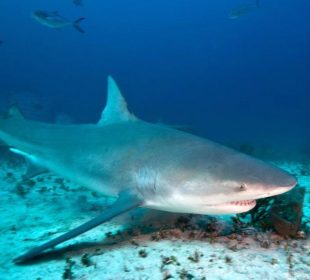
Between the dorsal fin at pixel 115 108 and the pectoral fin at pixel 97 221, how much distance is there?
5.04ft

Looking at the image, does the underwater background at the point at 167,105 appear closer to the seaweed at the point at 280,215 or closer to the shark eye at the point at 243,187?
the seaweed at the point at 280,215

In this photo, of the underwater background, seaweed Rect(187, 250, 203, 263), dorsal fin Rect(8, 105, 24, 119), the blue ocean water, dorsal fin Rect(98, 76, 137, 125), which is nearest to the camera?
seaweed Rect(187, 250, 203, 263)

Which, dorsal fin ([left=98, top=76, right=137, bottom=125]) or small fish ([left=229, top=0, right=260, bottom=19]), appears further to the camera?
small fish ([left=229, top=0, right=260, bottom=19])

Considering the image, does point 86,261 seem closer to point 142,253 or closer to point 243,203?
point 142,253

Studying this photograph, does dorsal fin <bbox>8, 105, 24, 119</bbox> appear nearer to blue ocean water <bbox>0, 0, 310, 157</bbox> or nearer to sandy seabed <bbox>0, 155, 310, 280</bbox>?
sandy seabed <bbox>0, 155, 310, 280</bbox>

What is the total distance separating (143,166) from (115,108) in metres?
1.55

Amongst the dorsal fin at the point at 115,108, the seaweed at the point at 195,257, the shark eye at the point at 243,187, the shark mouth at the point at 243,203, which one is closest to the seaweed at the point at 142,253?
the seaweed at the point at 195,257

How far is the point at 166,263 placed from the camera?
3543mm

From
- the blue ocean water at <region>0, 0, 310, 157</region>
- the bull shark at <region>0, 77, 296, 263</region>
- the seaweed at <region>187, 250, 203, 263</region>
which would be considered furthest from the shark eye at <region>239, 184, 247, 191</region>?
the blue ocean water at <region>0, 0, 310, 157</region>

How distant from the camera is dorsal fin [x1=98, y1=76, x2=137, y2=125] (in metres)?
5.39

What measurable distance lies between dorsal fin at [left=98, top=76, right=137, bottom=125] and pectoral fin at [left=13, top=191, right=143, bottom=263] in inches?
60.4

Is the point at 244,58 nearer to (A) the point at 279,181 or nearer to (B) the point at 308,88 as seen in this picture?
(B) the point at 308,88

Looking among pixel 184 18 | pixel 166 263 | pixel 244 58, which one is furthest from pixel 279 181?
pixel 244 58

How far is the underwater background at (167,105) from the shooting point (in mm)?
3721
